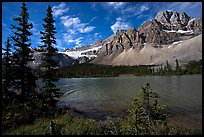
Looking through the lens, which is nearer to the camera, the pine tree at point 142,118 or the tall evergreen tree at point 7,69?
the pine tree at point 142,118

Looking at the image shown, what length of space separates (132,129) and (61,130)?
444cm

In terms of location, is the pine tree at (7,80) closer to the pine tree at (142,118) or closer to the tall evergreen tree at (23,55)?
the tall evergreen tree at (23,55)

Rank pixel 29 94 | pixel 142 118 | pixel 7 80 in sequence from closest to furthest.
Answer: pixel 142 118 < pixel 7 80 < pixel 29 94

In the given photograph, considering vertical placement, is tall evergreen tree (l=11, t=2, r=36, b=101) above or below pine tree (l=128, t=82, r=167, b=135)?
above

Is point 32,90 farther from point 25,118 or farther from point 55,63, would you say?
point 25,118

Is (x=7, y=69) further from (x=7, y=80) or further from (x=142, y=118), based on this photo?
(x=142, y=118)

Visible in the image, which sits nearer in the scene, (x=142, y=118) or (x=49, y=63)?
(x=142, y=118)

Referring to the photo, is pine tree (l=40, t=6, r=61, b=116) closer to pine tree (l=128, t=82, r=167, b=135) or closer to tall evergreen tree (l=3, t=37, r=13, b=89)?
tall evergreen tree (l=3, t=37, r=13, b=89)

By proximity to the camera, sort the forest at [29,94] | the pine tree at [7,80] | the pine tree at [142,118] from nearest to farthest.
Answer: the pine tree at [142,118] → the forest at [29,94] → the pine tree at [7,80]

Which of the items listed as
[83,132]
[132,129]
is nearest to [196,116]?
[132,129]

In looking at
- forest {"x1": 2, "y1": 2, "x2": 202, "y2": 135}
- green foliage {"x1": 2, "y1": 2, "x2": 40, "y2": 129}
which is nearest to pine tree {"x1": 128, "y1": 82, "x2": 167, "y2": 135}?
forest {"x1": 2, "y1": 2, "x2": 202, "y2": 135}

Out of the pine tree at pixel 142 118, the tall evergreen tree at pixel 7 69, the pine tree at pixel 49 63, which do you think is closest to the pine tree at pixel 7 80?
the tall evergreen tree at pixel 7 69

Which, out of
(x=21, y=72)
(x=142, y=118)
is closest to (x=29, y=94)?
(x=21, y=72)

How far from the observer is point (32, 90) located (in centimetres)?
2047
